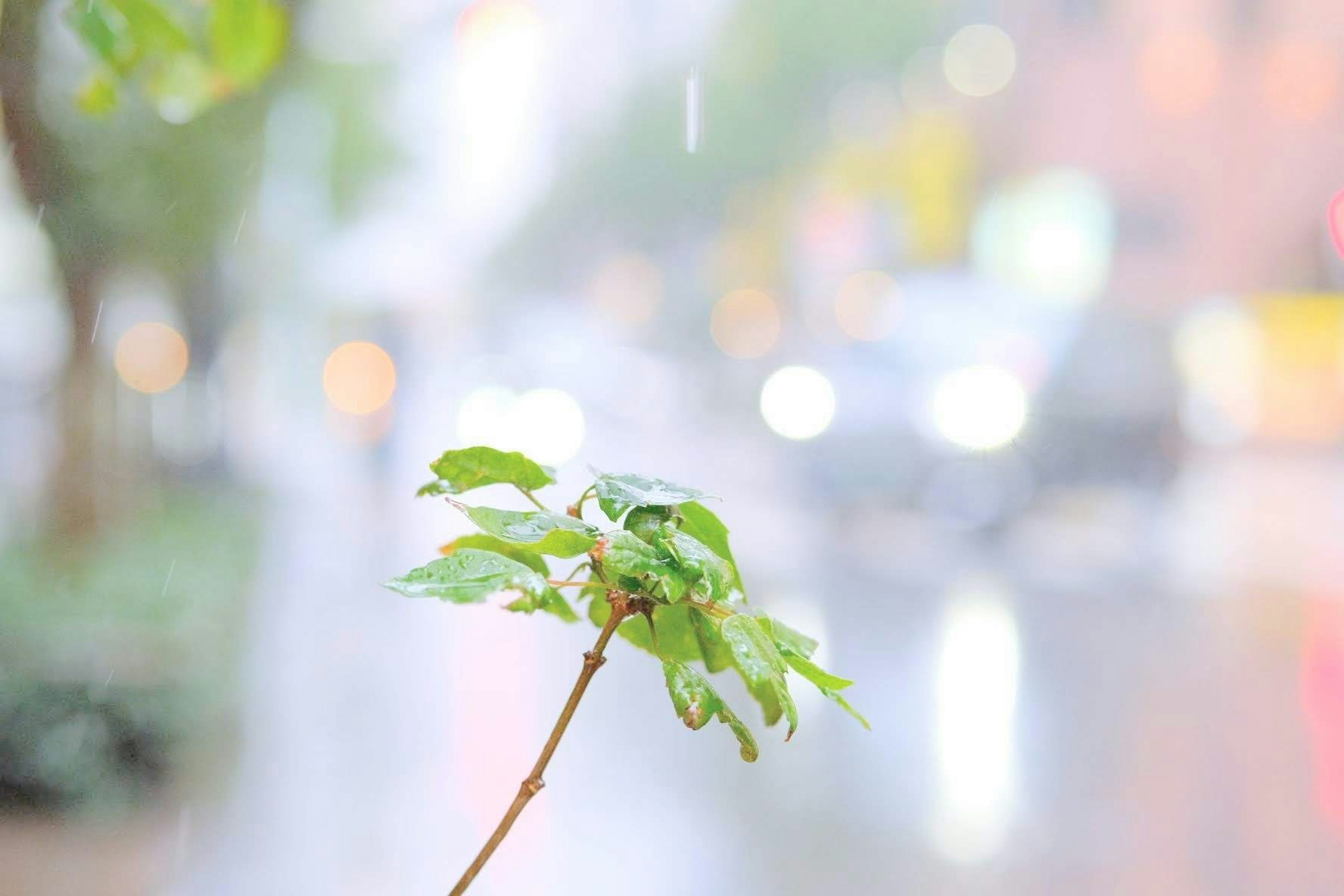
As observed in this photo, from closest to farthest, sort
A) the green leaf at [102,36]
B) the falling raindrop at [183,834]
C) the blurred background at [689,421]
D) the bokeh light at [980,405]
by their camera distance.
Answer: the green leaf at [102,36], the falling raindrop at [183,834], the blurred background at [689,421], the bokeh light at [980,405]

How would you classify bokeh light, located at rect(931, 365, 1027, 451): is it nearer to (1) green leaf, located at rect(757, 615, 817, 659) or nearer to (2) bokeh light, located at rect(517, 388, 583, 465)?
(2) bokeh light, located at rect(517, 388, 583, 465)

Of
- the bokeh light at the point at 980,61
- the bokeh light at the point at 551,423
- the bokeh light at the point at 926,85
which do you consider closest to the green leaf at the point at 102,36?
the bokeh light at the point at 551,423

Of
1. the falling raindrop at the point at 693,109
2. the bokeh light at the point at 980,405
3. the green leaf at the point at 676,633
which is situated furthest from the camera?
the bokeh light at the point at 980,405

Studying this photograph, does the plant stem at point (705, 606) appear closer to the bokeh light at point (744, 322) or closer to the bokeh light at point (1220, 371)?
the bokeh light at point (1220, 371)

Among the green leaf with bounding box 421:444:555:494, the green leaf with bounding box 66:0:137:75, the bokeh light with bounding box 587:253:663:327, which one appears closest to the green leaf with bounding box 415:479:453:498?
the green leaf with bounding box 421:444:555:494

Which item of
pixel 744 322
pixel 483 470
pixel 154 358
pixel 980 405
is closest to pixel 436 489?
pixel 483 470

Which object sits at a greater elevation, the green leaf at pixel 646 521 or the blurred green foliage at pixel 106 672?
the green leaf at pixel 646 521

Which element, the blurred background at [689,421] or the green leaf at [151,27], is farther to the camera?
the blurred background at [689,421]
